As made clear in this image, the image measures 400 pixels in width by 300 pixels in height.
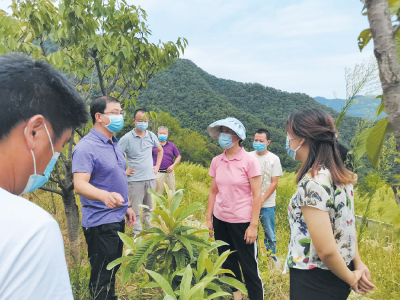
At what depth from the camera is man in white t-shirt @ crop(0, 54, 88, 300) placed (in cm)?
51

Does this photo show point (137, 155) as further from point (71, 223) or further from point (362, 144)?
point (362, 144)

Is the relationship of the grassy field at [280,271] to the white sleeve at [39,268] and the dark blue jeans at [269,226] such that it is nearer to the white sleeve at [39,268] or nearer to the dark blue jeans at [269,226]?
the dark blue jeans at [269,226]

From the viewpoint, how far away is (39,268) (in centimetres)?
52

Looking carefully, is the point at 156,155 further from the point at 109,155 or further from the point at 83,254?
the point at 109,155

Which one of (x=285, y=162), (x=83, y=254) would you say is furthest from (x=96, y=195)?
(x=285, y=162)

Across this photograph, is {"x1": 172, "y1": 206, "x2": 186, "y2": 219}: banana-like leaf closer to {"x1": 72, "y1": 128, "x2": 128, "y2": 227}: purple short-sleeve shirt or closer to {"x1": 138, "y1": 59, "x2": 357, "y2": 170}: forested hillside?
{"x1": 72, "y1": 128, "x2": 128, "y2": 227}: purple short-sleeve shirt

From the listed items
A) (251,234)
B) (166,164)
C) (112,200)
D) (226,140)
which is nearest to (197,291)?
(112,200)

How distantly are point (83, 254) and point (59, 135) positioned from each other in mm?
3473

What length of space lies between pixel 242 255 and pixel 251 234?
26cm

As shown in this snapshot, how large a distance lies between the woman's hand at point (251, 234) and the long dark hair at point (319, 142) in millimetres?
1069

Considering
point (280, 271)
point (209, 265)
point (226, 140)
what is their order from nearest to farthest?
point (209, 265) < point (226, 140) < point (280, 271)

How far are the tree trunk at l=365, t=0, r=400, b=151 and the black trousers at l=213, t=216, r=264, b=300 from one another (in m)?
2.29

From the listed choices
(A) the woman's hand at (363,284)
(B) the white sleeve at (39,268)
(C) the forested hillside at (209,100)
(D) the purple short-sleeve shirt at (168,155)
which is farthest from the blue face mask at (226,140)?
(C) the forested hillside at (209,100)

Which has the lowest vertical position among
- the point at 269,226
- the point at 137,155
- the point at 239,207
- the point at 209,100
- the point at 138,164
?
the point at 269,226
